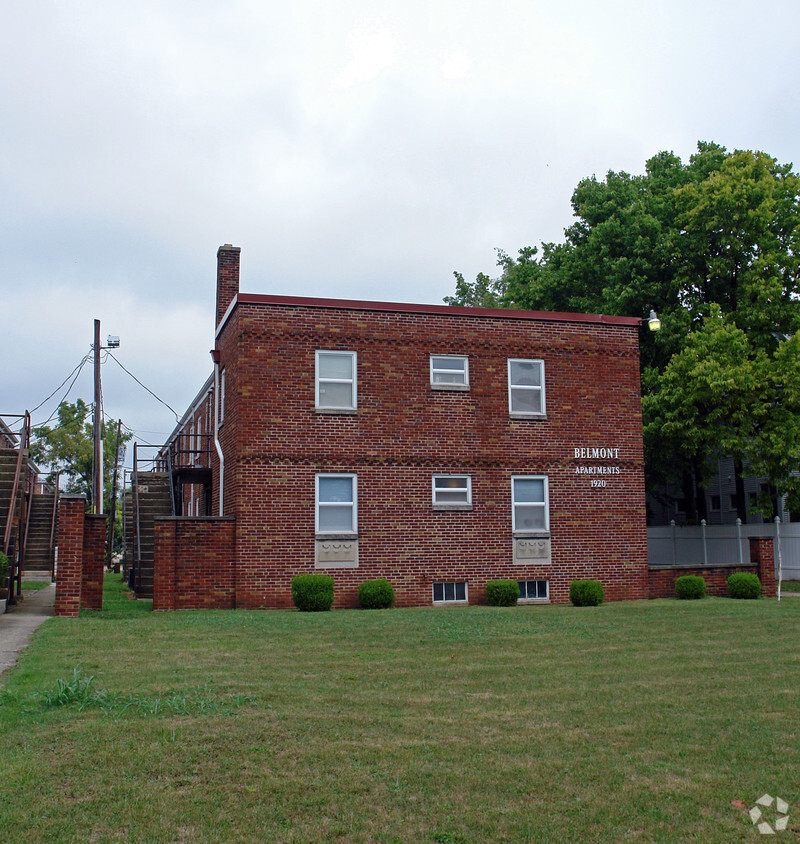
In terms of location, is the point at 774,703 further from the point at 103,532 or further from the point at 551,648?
the point at 103,532

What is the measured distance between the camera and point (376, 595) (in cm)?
2047

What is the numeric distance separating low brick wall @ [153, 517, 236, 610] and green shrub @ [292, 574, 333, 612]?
156cm

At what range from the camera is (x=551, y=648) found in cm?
1236

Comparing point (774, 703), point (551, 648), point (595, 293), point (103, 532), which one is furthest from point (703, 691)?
point (595, 293)

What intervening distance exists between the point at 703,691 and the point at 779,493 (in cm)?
2144

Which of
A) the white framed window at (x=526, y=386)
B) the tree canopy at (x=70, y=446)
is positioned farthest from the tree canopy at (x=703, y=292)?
the tree canopy at (x=70, y=446)

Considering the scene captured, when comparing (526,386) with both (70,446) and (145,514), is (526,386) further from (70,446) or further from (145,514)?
(70,446)

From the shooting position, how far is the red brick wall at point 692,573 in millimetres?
23453

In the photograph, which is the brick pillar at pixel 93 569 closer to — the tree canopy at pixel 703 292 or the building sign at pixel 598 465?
the building sign at pixel 598 465

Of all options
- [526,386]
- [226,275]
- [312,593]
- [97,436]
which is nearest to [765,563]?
[526,386]

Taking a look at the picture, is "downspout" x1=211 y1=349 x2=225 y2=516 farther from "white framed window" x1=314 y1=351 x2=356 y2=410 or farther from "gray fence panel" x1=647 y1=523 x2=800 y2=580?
"gray fence panel" x1=647 y1=523 x2=800 y2=580

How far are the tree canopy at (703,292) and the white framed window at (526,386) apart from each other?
6.81 metres

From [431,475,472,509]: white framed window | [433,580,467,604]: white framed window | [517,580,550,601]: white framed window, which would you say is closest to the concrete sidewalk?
[433,580,467,604]: white framed window

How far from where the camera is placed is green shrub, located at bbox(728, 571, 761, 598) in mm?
22609
